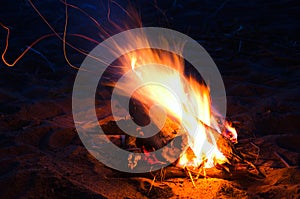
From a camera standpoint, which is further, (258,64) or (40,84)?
(258,64)

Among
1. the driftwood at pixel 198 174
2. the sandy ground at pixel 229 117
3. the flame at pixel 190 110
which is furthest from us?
the flame at pixel 190 110

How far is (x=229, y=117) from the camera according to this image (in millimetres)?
3275

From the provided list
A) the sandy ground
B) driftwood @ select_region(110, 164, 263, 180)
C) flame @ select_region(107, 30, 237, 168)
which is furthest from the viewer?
flame @ select_region(107, 30, 237, 168)

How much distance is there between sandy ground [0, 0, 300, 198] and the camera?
2.19 m

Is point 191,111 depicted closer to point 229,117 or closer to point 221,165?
point 221,165

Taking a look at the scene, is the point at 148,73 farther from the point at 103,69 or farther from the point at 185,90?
the point at 103,69

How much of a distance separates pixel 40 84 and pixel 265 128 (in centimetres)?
320

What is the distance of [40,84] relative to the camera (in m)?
4.32

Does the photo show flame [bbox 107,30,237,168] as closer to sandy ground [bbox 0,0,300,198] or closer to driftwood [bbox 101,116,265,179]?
driftwood [bbox 101,116,265,179]

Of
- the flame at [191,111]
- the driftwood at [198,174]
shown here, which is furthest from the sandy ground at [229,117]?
the flame at [191,111]

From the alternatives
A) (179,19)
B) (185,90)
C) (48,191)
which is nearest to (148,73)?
(185,90)

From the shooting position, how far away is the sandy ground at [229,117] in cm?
219

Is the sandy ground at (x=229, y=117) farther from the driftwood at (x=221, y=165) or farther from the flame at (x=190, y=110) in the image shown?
the flame at (x=190, y=110)

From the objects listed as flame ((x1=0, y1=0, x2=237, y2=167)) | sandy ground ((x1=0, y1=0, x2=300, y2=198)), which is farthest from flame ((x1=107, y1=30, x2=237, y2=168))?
sandy ground ((x1=0, y1=0, x2=300, y2=198))
